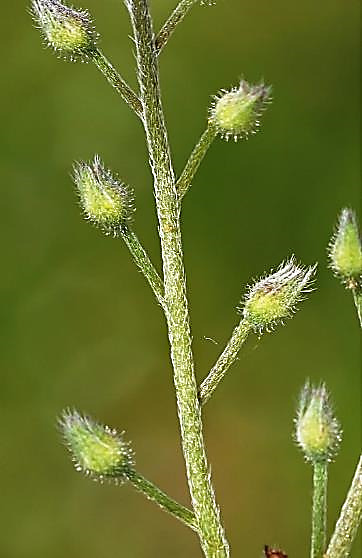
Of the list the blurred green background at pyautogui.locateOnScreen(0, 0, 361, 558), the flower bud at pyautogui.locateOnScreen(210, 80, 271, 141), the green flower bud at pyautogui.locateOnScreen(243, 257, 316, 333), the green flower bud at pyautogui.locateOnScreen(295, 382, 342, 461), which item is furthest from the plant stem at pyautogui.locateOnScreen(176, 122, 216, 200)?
the blurred green background at pyautogui.locateOnScreen(0, 0, 361, 558)

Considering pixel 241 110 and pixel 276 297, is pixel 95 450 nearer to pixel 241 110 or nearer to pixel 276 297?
pixel 276 297

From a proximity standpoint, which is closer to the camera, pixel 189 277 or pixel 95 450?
pixel 95 450

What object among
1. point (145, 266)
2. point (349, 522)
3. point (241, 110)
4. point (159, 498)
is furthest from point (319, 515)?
point (241, 110)

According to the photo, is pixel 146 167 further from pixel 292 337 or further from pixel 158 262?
pixel 292 337

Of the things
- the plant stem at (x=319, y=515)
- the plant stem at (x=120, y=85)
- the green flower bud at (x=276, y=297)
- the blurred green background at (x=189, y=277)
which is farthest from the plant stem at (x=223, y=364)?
the blurred green background at (x=189, y=277)

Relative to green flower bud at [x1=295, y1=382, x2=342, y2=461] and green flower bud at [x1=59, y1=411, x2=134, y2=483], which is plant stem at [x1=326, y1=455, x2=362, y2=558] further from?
green flower bud at [x1=59, y1=411, x2=134, y2=483]
